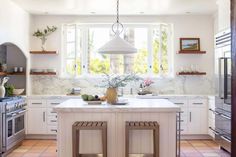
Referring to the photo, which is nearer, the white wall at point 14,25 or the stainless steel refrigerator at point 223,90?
the stainless steel refrigerator at point 223,90

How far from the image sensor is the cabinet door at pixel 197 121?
643 cm

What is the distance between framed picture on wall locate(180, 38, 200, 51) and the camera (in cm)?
692

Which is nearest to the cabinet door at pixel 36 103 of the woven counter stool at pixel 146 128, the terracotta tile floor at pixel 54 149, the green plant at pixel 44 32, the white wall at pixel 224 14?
the terracotta tile floor at pixel 54 149

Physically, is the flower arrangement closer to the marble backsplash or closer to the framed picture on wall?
the marble backsplash

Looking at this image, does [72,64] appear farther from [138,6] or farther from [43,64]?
[138,6]

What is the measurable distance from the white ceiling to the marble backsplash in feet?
4.90

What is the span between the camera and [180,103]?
645 cm

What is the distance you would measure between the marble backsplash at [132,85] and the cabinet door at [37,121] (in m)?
0.69

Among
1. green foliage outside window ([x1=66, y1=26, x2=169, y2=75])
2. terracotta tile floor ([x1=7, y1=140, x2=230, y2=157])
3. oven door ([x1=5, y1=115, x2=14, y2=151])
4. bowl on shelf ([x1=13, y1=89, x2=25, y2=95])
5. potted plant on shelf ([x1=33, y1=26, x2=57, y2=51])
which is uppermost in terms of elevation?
potted plant on shelf ([x1=33, y1=26, x2=57, y2=51])

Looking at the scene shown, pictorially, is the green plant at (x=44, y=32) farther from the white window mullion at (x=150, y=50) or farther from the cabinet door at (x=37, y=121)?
the white window mullion at (x=150, y=50)

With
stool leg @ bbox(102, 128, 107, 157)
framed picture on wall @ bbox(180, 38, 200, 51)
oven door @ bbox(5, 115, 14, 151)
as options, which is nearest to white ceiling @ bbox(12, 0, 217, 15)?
framed picture on wall @ bbox(180, 38, 200, 51)

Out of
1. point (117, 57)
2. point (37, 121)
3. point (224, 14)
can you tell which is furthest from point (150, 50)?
point (37, 121)

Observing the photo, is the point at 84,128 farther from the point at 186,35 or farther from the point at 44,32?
the point at 186,35

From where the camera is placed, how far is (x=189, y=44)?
273 inches
